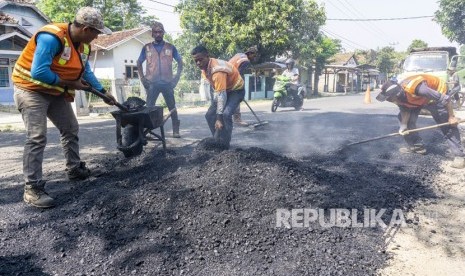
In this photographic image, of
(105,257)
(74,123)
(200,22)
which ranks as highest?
(200,22)

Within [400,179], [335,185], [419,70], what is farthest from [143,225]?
[419,70]

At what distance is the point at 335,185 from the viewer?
338 cm

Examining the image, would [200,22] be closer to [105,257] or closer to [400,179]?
[400,179]

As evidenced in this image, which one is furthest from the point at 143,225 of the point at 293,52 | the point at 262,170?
the point at 293,52

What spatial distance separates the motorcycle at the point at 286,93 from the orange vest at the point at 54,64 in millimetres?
7971

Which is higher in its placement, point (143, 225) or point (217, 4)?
point (217, 4)

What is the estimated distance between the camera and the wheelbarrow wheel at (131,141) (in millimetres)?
4113

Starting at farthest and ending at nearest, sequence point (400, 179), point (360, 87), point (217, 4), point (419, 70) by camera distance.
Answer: point (360, 87)
point (217, 4)
point (419, 70)
point (400, 179)

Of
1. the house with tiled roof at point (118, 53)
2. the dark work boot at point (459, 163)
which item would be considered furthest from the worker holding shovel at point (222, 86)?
the house with tiled roof at point (118, 53)

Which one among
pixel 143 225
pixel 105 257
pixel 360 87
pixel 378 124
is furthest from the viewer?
pixel 360 87

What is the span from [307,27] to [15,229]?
2099 centimetres

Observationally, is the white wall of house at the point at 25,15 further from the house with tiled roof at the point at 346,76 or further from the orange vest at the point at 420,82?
the orange vest at the point at 420,82

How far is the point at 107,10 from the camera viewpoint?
3195 cm

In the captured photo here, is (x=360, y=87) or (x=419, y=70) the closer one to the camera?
(x=419, y=70)
